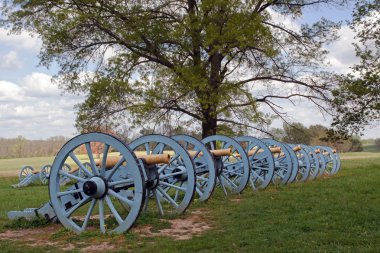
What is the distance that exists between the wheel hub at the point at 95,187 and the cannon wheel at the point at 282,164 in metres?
8.23

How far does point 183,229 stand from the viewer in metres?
7.84

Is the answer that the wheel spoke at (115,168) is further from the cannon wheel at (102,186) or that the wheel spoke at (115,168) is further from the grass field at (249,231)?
the grass field at (249,231)

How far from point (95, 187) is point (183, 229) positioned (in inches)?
59.0

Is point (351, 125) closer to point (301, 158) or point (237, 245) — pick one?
point (301, 158)

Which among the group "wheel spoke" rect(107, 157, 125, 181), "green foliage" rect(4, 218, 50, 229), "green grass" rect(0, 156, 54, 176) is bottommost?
"green foliage" rect(4, 218, 50, 229)

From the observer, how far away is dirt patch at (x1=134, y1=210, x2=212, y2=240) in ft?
24.2

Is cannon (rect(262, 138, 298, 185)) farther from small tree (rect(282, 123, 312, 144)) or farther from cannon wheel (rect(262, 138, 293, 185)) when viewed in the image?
small tree (rect(282, 123, 312, 144))

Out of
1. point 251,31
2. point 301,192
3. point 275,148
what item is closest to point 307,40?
point 251,31

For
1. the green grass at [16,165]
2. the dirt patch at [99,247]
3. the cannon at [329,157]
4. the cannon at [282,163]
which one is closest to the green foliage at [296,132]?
the cannon at [329,157]

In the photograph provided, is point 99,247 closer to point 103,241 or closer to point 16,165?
→ point 103,241

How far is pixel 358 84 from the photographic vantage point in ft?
40.1

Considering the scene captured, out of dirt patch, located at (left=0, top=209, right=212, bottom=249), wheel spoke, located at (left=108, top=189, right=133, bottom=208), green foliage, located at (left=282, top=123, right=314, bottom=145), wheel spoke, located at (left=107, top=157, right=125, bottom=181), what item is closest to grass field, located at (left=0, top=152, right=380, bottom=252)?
dirt patch, located at (left=0, top=209, right=212, bottom=249)

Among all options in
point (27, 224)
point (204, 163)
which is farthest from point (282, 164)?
point (27, 224)

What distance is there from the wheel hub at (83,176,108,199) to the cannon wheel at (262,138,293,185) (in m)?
8.23
